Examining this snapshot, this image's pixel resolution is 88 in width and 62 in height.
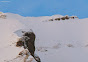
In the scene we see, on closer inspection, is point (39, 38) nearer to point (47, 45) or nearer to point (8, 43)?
point (47, 45)

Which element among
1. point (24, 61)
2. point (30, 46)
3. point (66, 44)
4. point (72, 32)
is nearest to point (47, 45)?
point (66, 44)

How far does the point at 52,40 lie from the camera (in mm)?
22766

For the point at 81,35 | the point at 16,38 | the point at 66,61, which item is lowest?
the point at 66,61

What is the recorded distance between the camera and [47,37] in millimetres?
24172

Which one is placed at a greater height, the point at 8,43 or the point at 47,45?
the point at 8,43

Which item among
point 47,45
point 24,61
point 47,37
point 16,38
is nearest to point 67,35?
point 47,37

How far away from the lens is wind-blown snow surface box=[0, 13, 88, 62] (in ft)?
22.6

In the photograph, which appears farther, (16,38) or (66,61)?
(66,61)

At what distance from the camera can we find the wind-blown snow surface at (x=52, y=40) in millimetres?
6876

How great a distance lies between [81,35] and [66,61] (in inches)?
447

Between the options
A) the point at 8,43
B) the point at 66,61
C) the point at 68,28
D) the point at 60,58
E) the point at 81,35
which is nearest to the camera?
the point at 8,43

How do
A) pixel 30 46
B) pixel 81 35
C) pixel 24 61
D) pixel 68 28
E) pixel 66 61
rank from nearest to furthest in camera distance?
pixel 24 61 → pixel 30 46 → pixel 66 61 → pixel 81 35 → pixel 68 28

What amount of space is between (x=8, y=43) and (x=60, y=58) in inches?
351

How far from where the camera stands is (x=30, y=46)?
31.4 feet
